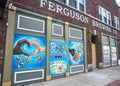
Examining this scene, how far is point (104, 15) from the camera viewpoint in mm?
12281

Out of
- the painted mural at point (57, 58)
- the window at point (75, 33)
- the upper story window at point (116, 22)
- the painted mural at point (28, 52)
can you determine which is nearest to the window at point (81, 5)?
the window at point (75, 33)

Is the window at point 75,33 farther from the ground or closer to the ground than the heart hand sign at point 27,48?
farther from the ground

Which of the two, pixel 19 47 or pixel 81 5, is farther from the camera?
pixel 81 5

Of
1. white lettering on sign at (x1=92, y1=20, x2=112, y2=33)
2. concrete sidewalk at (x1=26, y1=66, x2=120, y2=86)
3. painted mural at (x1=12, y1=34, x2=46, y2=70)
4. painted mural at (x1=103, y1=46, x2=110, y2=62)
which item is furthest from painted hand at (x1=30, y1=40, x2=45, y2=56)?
painted mural at (x1=103, y1=46, x2=110, y2=62)

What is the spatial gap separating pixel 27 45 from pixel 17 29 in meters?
0.91

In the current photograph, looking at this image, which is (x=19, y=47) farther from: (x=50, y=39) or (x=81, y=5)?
(x=81, y=5)

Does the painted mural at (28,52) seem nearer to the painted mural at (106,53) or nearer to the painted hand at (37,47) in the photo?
the painted hand at (37,47)

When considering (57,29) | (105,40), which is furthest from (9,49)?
(105,40)

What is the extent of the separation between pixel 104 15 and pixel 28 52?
9.97 meters

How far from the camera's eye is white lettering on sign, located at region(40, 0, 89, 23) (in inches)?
262

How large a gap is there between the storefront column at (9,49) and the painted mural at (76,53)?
157 inches

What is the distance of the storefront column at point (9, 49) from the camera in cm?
465

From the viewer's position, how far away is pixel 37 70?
5.82 metres

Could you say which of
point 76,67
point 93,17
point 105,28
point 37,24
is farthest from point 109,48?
point 37,24
